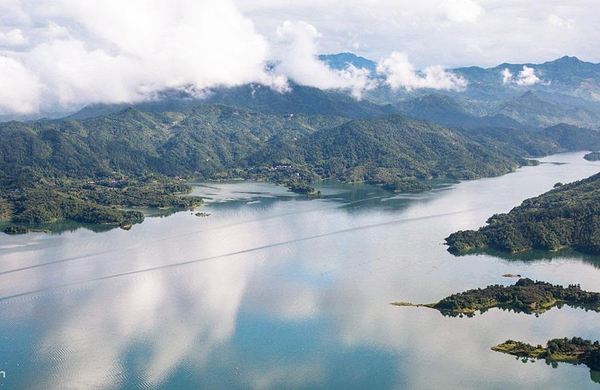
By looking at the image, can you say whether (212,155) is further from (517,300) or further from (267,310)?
(517,300)

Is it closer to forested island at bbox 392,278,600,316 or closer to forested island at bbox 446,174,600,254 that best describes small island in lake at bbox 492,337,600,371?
forested island at bbox 392,278,600,316

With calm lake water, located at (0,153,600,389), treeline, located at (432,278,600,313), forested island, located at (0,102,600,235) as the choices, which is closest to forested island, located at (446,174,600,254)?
calm lake water, located at (0,153,600,389)

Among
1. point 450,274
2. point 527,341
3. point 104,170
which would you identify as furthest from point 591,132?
point 527,341

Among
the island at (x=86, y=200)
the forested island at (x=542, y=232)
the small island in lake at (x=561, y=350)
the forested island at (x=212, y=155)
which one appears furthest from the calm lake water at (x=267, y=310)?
the forested island at (x=212, y=155)

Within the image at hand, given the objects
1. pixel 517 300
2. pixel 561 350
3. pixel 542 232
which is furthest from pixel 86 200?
pixel 561 350

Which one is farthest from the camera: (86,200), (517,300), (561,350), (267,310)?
(86,200)

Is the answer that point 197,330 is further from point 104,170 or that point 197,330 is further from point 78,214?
point 104,170
